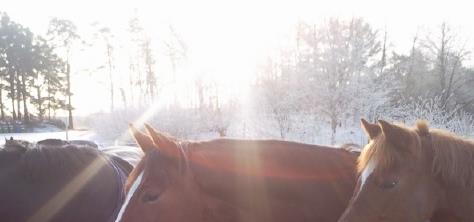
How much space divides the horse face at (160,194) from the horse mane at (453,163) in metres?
1.38

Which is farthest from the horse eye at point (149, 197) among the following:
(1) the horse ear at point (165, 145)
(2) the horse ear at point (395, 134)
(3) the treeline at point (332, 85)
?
(3) the treeline at point (332, 85)

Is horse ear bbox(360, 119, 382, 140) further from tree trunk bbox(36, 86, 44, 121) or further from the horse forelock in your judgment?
tree trunk bbox(36, 86, 44, 121)

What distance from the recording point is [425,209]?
2258 millimetres

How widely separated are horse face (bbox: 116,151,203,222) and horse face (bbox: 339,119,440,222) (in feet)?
2.99

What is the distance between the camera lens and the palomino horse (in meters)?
3.19

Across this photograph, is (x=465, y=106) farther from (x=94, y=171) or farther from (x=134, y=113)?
(x=94, y=171)

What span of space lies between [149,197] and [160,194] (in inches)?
2.6

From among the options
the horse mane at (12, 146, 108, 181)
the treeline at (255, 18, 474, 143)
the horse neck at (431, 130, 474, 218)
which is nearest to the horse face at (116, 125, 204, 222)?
the horse mane at (12, 146, 108, 181)

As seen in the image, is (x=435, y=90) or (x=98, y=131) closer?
(x=98, y=131)

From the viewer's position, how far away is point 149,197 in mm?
2523

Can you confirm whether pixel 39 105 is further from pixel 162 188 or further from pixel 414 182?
pixel 414 182

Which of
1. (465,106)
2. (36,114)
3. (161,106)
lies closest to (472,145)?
(161,106)

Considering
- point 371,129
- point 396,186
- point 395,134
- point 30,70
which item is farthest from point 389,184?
point 30,70

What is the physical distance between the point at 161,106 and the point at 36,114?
25317mm
